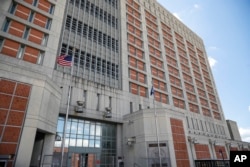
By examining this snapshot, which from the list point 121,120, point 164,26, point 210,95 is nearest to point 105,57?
point 121,120

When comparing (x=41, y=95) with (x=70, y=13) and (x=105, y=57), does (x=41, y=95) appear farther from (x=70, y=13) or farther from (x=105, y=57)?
(x=70, y=13)

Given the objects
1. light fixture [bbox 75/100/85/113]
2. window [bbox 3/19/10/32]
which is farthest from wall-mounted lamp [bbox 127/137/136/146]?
window [bbox 3/19/10/32]

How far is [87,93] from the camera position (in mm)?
27641

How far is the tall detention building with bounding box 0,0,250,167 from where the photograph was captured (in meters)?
16.7

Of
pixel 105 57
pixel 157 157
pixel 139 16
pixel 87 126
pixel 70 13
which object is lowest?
pixel 157 157

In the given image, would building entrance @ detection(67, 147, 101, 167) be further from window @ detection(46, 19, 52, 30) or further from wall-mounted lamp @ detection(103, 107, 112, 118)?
window @ detection(46, 19, 52, 30)

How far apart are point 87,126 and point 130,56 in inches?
725

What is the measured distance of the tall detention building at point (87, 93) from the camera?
54.9 ft

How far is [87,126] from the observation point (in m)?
26.8

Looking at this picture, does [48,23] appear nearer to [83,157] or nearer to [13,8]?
[13,8]

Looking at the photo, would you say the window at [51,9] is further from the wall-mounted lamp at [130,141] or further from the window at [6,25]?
the wall-mounted lamp at [130,141]

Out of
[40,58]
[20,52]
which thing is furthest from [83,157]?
[20,52]

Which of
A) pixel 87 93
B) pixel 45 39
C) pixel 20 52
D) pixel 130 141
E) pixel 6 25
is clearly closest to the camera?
pixel 20 52

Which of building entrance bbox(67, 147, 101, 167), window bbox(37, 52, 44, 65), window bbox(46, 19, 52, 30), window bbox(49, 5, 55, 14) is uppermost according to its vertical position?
window bbox(49, 5, 55, 14)
